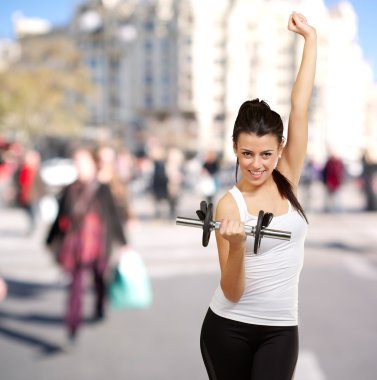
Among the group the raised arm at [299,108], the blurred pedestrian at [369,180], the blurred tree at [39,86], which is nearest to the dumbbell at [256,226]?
the raised arm at [299,108]

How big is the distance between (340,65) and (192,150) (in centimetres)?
2502

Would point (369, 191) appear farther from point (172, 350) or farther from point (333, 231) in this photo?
point (172, 350)

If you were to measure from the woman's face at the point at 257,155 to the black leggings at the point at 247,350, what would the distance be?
383mm

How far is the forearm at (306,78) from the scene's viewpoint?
1.66m

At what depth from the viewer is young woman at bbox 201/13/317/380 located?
4.92 feet

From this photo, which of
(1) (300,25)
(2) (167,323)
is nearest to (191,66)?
(2) (167,323)

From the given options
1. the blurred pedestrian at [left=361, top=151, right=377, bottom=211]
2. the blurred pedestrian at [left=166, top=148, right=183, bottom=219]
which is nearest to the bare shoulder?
the blurred pedestrian at [left=166, top=148, right=183, bottom=219]

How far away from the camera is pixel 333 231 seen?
1238cm

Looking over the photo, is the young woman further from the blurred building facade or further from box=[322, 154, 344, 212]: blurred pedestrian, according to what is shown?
the blurred building facade

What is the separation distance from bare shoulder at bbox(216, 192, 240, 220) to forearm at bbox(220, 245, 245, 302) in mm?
96

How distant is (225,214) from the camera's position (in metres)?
1.50

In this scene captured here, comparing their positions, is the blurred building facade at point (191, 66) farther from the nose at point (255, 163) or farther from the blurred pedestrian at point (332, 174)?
the nose at point (255, 163)

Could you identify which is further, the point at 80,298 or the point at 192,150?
the point at 192,150

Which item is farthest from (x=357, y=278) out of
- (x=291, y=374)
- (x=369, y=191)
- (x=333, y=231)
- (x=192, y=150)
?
(x=192, y=150)
